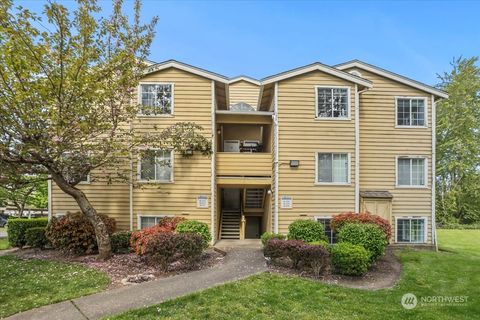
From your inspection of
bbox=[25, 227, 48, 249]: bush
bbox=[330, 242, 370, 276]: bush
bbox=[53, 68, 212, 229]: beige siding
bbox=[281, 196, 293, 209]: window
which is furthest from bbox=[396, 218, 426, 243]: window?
bbox=[25, 227, 48, 249]: bush

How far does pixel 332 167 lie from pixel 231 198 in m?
7.69

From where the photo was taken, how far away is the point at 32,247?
1284 cm

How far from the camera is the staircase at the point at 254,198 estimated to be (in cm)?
1734

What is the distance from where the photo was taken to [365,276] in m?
9.12

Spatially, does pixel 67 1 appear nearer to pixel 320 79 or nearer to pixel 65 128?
pixel 65 128

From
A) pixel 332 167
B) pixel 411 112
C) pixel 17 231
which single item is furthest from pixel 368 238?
pixel 17 231

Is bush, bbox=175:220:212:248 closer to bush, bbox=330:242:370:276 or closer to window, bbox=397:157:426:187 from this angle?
bush, bbox=330:242:370:276

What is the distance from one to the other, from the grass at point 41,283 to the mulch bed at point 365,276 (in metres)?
5.00

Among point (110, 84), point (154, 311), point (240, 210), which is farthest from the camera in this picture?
point (240, 210)

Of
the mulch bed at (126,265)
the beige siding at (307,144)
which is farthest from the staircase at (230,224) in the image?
the mulch bed at (126,265)

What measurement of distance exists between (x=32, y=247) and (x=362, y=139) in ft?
48.4

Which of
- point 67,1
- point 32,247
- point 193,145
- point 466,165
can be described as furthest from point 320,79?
point 466,165

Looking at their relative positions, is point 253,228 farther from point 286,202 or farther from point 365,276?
point 365,276

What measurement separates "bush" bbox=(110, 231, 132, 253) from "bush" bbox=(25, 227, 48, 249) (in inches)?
131
